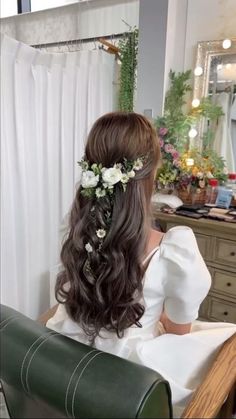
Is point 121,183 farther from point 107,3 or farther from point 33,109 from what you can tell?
point 107,3

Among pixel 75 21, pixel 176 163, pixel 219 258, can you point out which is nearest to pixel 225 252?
pixel 219 258

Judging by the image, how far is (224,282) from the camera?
1.70 meters

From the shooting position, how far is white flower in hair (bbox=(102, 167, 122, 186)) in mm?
765

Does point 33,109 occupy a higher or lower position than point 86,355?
higher

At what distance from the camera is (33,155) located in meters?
1.91

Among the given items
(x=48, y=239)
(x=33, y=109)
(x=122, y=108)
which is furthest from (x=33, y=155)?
(x=122, y=108)

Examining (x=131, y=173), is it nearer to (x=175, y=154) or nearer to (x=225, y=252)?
(x=225, y=252)

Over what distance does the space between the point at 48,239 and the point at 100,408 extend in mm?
1701

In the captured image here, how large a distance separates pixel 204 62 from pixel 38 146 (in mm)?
1218

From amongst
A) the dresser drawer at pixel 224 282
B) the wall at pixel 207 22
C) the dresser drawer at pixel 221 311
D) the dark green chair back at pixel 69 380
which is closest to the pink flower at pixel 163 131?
the wall at pixel 207 22

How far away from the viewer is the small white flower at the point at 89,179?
790 millimetres

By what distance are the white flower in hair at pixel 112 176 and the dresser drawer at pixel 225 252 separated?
108 cm

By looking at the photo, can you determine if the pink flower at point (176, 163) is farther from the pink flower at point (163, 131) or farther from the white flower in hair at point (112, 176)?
the white flower in hair at point (112, 176)

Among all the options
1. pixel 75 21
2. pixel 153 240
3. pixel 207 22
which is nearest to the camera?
pixel 153 240
